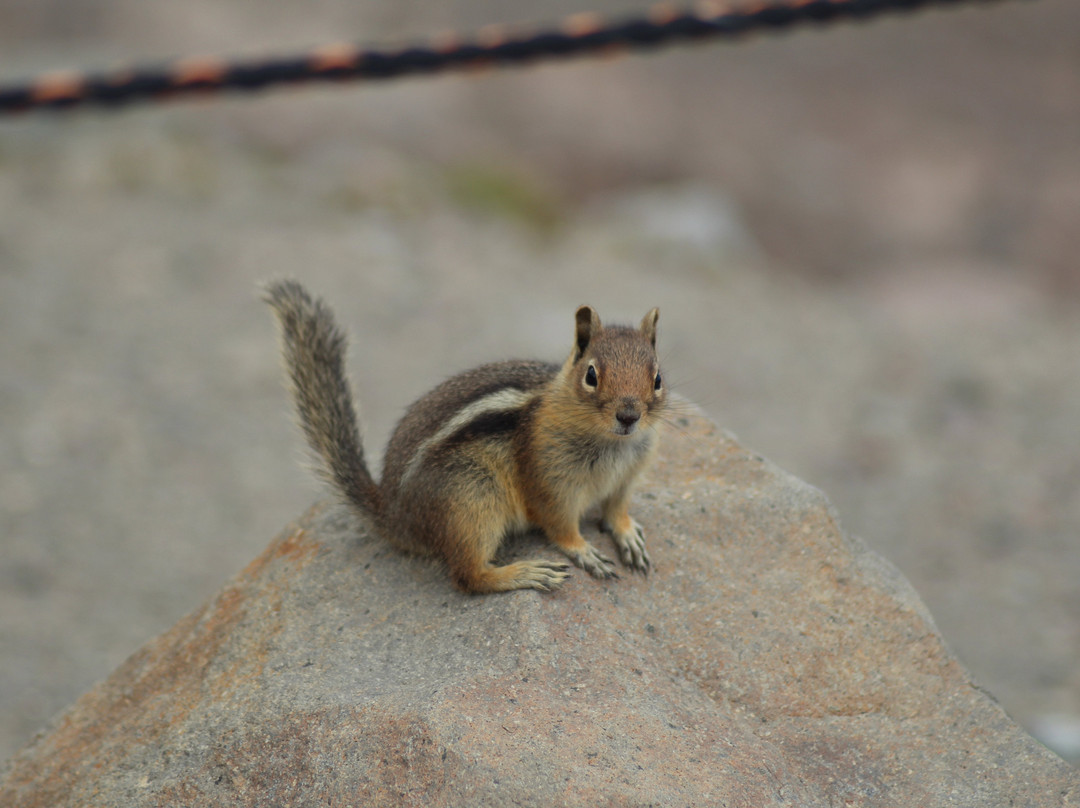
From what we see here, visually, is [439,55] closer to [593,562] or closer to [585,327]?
[585,327]

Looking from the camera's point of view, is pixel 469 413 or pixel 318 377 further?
pixel 318 377

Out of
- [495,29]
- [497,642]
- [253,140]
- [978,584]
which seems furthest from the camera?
[253,140]

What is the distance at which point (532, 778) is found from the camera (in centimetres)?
230

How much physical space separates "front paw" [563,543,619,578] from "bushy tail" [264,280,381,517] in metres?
0.65

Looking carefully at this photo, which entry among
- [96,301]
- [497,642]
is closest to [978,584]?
[497,642]

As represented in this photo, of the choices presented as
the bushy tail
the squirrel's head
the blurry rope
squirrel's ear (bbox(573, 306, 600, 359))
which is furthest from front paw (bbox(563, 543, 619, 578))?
the blurry rope

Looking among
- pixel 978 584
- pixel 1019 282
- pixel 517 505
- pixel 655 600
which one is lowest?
pixel 978 584

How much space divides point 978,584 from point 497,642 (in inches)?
168

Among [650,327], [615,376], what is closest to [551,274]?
[650,327]

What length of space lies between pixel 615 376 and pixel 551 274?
6087 mm

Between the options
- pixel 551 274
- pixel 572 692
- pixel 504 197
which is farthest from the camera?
pixel 504 197

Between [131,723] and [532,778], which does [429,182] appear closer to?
[131,723]

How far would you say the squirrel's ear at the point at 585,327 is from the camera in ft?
9.53

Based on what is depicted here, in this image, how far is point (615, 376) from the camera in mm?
2785
